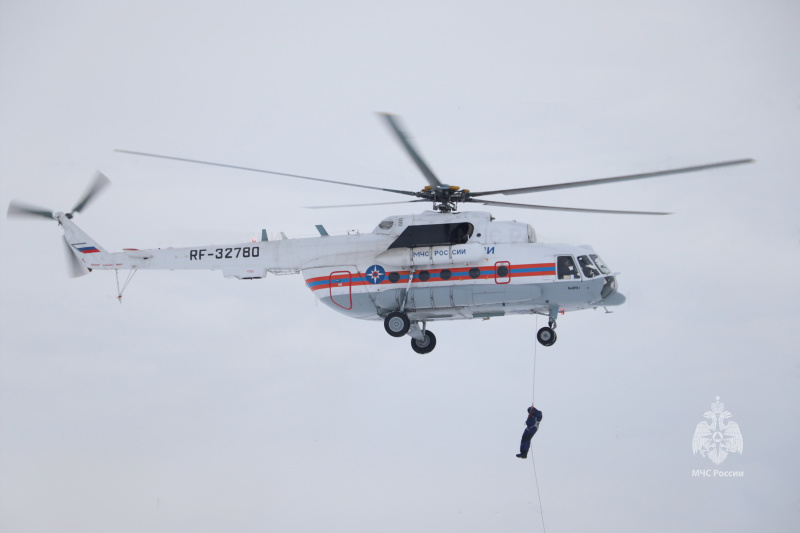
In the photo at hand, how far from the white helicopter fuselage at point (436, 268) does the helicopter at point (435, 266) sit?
0.03 meters

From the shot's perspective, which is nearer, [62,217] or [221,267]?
[221,267]

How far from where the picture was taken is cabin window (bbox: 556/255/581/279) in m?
24.2

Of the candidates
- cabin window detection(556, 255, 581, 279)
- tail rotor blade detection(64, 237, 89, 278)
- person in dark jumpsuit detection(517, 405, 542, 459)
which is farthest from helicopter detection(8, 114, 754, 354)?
tail rotor blade detection(64, 237, 89, 278)

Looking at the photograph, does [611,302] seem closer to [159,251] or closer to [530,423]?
[530,423]

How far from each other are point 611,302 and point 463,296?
382 cm

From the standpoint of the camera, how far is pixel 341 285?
1008 inches

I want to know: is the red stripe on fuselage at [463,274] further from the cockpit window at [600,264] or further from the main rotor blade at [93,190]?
the main rotor blade at [93,190]

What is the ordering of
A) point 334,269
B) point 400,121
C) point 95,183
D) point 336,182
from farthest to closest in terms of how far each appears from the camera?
point 95,183
point 334,269
point 336,182
point 400,121

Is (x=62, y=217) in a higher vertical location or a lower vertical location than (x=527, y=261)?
higher

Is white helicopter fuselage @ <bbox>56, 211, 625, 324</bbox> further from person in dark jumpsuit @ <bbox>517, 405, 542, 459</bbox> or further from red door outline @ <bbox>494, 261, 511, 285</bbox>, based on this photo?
person in dark jumpsuit @ <bbox>517, 405, 542, 459</bbox>

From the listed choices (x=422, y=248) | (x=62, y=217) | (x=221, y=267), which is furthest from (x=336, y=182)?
(x=62, y=217)

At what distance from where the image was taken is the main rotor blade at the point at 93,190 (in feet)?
92.0

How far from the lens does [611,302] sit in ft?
80.7

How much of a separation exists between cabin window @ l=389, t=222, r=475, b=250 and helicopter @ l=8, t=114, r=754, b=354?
26 mm
